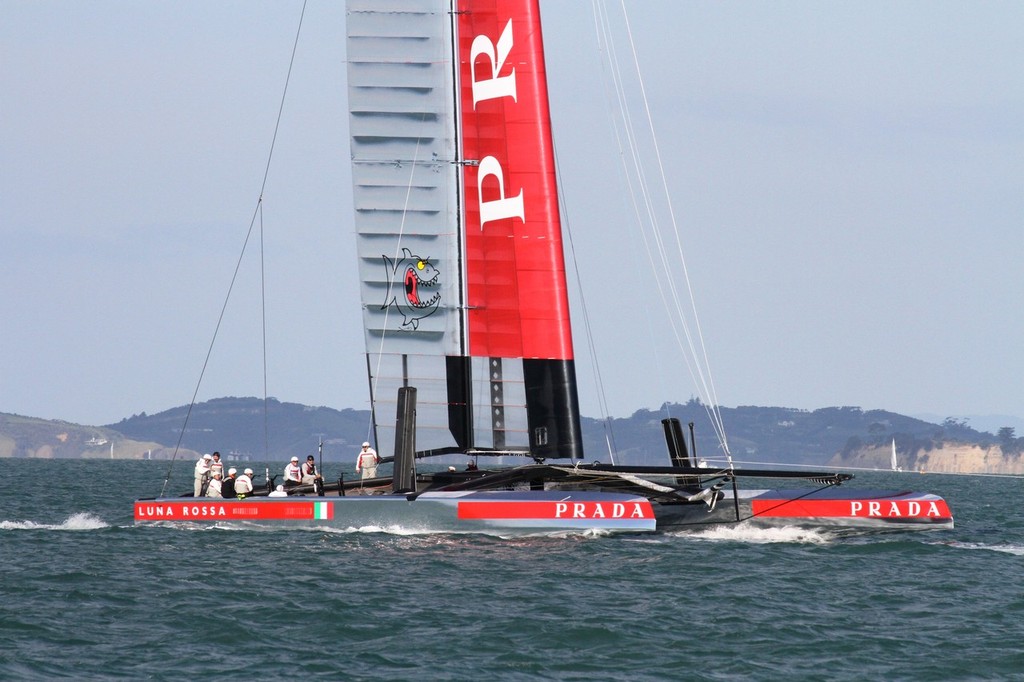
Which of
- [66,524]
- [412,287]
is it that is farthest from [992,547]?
[66,524]

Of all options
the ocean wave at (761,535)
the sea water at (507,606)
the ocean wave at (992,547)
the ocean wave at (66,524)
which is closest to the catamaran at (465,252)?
the ocean wave at (761,535)

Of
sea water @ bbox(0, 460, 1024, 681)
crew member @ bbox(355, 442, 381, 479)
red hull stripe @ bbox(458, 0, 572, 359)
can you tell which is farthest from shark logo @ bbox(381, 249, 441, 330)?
sea water @ bbox(0, 460, 1024, 681)

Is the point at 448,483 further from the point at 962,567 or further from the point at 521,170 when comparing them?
the point at 962,567

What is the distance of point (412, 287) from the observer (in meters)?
25.9

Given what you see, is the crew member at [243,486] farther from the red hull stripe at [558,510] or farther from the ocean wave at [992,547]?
the ocean wave at [992,547]

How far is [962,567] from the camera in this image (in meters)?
21.6

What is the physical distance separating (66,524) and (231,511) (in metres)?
5.73

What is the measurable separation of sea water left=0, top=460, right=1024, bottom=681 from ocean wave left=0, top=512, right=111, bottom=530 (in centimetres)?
215

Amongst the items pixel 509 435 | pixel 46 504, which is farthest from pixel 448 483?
pixel 46 504

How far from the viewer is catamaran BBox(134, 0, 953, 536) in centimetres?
2522

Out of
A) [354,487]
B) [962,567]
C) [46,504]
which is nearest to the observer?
[962,567]

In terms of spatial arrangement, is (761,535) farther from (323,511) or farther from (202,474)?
(202,474)

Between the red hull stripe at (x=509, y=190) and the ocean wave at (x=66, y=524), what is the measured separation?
8.49 meters

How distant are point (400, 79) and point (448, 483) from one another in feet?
24.4
